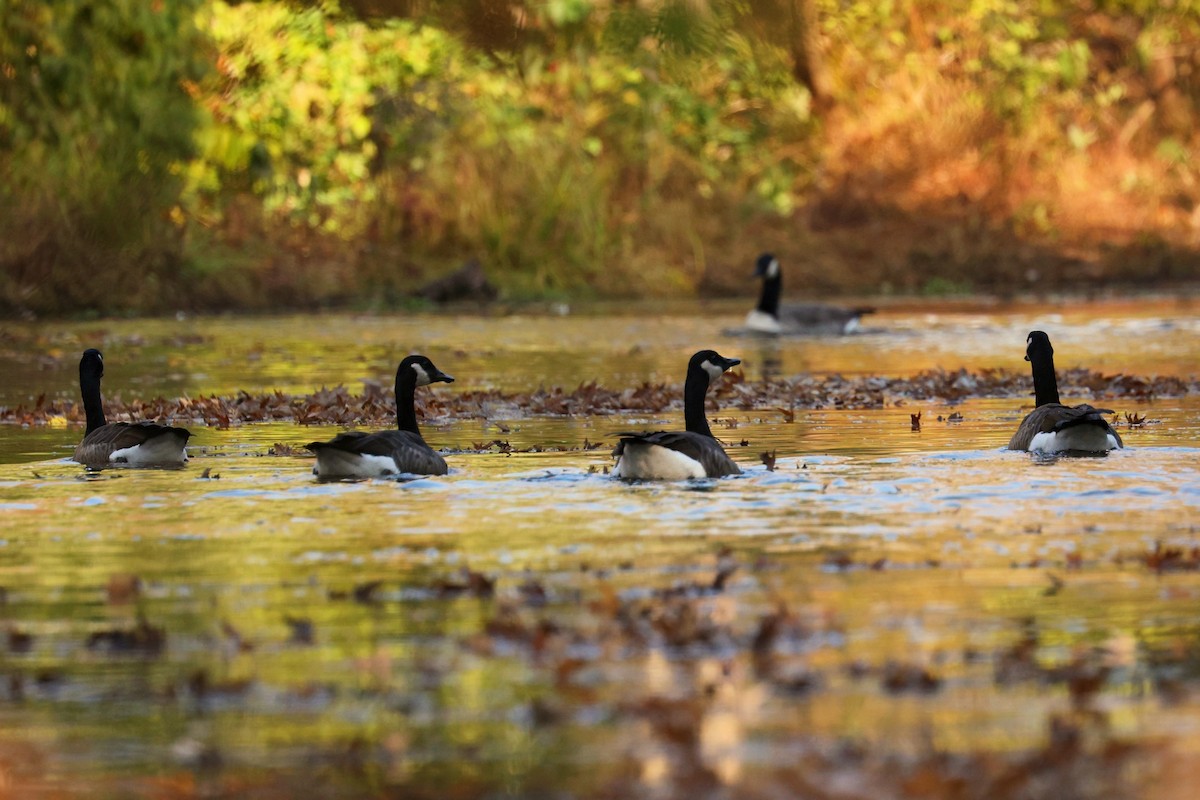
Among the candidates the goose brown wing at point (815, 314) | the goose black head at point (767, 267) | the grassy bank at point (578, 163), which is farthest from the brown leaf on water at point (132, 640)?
the goose black head at point (767, 267)

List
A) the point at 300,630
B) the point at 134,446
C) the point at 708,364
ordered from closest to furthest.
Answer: the point at 300,630 → the point at 134,446 → the point at 708,364

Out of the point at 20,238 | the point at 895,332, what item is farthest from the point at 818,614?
the point at 20,238

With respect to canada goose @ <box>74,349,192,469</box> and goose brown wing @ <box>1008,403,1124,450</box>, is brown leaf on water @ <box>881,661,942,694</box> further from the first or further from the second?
canada goose @ <box>74,349,192,469</box>

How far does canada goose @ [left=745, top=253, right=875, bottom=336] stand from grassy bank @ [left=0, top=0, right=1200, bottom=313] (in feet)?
12.4

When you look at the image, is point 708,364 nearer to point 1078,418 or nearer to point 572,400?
point 1078,418

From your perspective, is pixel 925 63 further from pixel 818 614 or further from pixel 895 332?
pixel 818 614

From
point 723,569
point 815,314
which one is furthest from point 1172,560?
point 815,314

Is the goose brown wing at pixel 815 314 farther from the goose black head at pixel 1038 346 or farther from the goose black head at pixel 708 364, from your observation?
the goose black head at pixel 708 364

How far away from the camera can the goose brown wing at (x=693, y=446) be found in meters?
13.2

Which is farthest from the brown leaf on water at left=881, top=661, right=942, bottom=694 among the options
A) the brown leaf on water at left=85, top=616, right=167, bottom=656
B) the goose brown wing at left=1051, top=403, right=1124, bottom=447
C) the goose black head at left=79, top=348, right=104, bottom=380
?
the goose black head at left=79, top=348, right=104, bottom=380

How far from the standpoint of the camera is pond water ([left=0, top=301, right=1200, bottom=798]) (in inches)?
263

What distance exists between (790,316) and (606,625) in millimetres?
25168

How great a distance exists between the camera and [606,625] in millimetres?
8641

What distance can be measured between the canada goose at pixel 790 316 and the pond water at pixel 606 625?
639 inches
